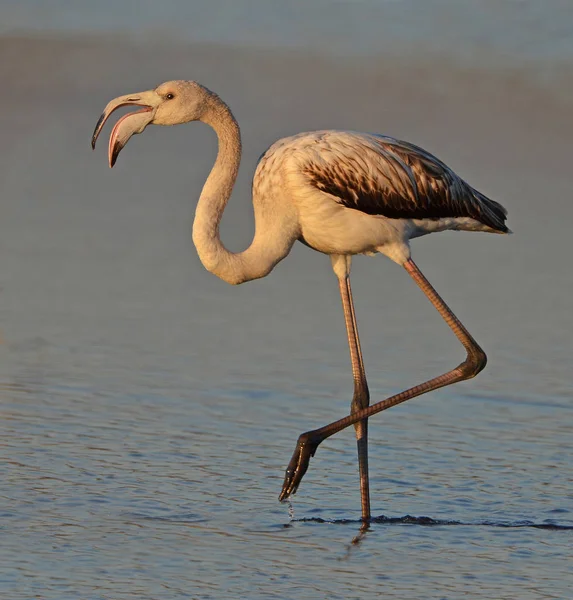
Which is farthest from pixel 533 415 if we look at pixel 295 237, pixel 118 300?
pixel 118 300

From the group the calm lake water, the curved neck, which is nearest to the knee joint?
the calm lake water

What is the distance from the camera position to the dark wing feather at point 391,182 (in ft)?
30.1

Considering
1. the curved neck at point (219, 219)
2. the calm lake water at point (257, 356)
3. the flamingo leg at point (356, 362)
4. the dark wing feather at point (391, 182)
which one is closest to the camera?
the calm lake water at point (257, 356)

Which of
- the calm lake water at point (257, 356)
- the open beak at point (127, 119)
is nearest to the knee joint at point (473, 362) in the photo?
the calm lake water at point (257, 356)

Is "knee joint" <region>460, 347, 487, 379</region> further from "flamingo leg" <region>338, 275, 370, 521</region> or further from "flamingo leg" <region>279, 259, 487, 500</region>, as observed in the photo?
"flamingo leg" <region>338, 275, 370, 521</region>

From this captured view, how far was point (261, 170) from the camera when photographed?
9188mm

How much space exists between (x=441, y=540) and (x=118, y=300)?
526 cm

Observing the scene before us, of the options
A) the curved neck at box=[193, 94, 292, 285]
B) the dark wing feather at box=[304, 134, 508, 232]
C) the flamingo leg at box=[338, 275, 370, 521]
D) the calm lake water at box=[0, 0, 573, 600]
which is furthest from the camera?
the flamingo leg at box=[338, 275, 370, 521]

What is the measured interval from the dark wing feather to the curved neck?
1.50 feet

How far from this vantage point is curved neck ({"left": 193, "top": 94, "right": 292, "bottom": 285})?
891 cm

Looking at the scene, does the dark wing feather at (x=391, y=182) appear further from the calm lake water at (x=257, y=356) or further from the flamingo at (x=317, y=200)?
the calm lake water at (x=257, y=356)

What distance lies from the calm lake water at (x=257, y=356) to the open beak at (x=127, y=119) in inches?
69.9

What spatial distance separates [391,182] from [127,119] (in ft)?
5.11

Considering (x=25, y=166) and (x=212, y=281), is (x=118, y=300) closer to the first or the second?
(x=212, y=281)
